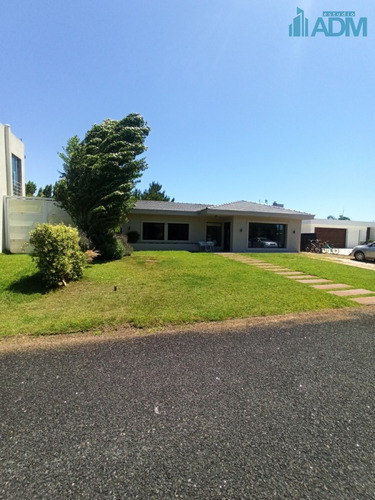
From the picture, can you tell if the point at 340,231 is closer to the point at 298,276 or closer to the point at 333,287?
the point at 298,276

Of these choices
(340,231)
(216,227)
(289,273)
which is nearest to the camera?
(289,273)

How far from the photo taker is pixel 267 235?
65.6 feet

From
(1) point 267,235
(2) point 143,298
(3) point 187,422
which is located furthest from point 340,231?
(3) point 187,422

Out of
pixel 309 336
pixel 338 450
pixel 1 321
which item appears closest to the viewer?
pixel 338 450

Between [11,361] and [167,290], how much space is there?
4048 mm

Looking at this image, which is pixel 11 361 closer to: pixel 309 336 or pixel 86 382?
pixel 86 382

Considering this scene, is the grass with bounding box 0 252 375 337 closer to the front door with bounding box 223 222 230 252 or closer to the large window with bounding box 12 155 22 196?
the large window with bounding box 12 155 22 196

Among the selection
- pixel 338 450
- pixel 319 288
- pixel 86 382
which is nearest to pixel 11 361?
pixel 86 382

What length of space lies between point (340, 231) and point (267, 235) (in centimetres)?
2031

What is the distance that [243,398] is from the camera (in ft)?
8.64

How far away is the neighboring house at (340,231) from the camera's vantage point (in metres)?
33.2

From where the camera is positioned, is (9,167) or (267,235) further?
(267,235)

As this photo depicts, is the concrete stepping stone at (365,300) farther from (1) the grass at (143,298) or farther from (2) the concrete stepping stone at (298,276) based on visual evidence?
(2) the concrete stepping stone at (298,276)

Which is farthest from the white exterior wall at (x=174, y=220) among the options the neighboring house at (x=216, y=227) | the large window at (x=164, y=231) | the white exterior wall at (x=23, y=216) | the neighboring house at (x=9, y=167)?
the neighboring house at (x=9, y=167)
